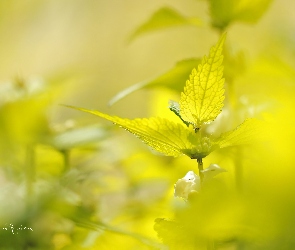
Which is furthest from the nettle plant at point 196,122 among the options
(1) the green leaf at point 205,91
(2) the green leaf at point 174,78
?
(2) the green leaf at point 174,78

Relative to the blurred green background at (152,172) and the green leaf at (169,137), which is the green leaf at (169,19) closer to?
the blurred green background at (152,172)

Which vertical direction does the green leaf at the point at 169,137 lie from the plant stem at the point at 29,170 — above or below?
below

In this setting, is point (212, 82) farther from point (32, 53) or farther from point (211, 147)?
point (32, 53)

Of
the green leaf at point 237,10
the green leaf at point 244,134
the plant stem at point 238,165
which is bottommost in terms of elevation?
the green leaf at point 244,134

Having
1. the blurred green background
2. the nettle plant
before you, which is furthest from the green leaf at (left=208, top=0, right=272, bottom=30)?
the nettle plant

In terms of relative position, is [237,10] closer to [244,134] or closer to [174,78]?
[174,78]

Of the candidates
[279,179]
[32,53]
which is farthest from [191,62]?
[32,53]

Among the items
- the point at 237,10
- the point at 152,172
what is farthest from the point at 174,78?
the point at 152,172
